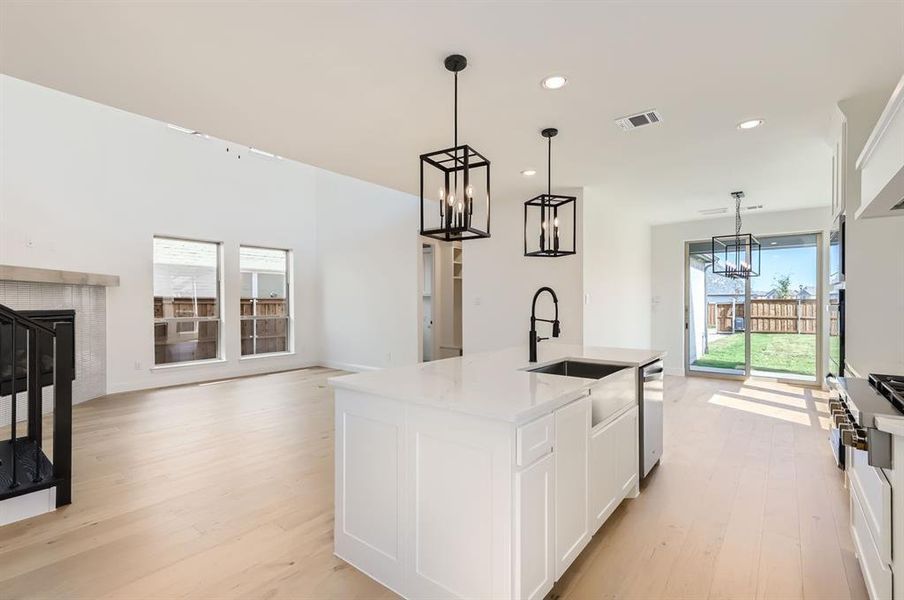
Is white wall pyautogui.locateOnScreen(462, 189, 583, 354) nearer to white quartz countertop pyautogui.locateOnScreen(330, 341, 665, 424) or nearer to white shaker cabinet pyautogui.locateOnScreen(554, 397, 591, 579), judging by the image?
white quartz countertop pyautogui.locateOnScreen(330, 341, 665, 424)

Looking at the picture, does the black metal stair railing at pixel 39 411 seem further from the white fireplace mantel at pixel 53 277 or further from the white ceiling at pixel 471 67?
the white fireplace mantel at pixel 53 277

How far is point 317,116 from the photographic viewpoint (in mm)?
3166

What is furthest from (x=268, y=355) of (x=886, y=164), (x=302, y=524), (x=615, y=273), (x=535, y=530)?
(x=886, y=164)

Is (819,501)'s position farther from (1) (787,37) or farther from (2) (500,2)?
(2) (500,2)

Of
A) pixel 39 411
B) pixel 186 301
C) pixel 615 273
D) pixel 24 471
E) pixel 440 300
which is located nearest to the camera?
pixel 24 471

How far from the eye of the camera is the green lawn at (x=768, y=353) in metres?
6.47

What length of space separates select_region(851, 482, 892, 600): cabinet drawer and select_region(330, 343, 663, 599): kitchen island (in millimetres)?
1000

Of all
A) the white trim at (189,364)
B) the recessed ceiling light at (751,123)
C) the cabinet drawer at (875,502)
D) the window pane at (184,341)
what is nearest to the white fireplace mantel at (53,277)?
the window pane at (184,341)

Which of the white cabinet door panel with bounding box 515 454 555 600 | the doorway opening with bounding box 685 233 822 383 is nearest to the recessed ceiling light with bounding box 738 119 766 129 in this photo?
the white cabinet door panel with bounding box 515 454 555 600

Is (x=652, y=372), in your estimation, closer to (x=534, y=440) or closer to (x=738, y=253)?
(x=534, y=440)

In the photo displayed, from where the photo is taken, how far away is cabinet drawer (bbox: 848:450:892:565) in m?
1.41

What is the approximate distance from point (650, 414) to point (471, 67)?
2.50 meters

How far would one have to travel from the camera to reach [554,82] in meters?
2.70

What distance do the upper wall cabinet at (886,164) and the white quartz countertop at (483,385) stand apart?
1283mm
